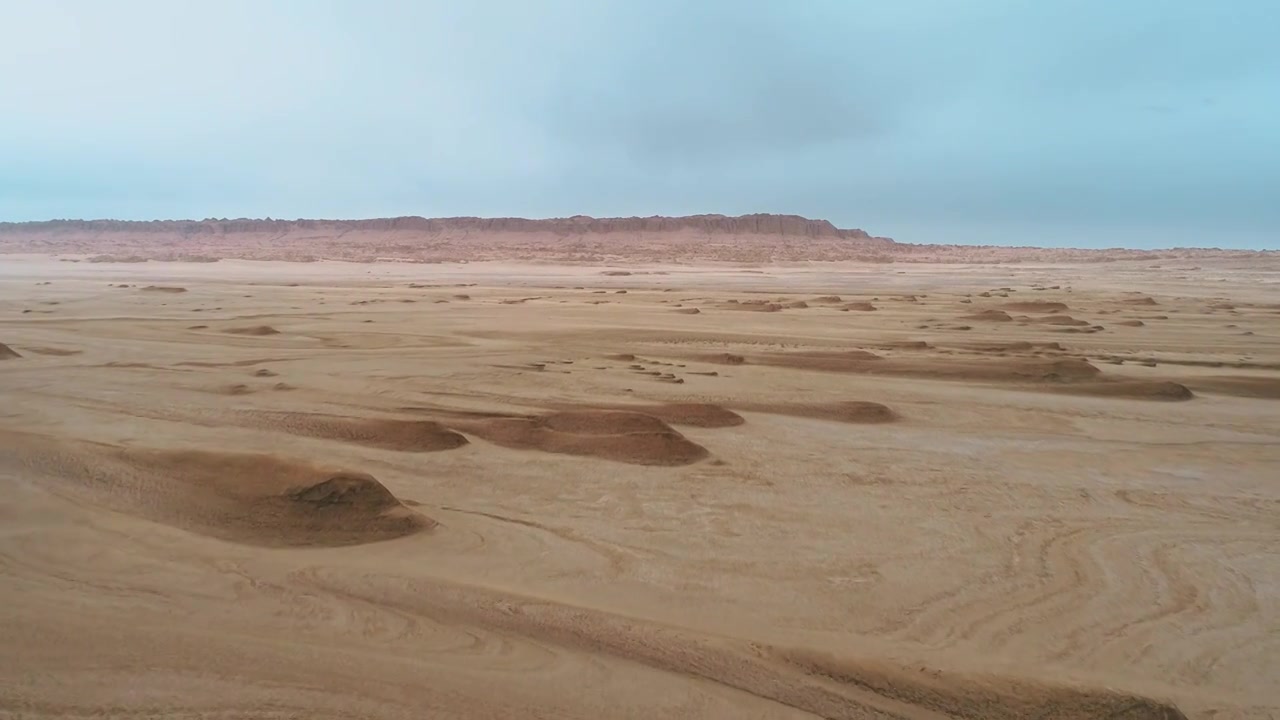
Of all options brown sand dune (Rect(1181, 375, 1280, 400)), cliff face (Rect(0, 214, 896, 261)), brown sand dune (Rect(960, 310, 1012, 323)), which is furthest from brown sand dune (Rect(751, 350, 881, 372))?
cliff face (Rect(0, 214, 896, 261))

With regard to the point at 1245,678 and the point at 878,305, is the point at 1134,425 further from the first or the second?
the point at 878,305

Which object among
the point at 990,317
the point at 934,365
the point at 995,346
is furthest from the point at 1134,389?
the point at 990,317

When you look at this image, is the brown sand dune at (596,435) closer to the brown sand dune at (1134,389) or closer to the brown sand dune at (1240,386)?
the brown sand dune at (1134,389)

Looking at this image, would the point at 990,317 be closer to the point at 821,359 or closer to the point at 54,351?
the point at 821,359

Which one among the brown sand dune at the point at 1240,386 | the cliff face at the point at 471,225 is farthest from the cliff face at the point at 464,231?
the brown sand dune at the point at 1240,386

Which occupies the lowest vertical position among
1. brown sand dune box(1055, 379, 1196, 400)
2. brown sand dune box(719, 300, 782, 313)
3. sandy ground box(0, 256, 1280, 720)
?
sandy ground box(0, 256, 1280, 720)

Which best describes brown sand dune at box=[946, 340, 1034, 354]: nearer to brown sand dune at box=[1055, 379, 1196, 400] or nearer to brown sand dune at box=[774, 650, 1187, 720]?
brown sand dune at box=[1055, 379, 1196, 400]

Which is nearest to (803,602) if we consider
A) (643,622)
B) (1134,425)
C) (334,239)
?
(643,622)
